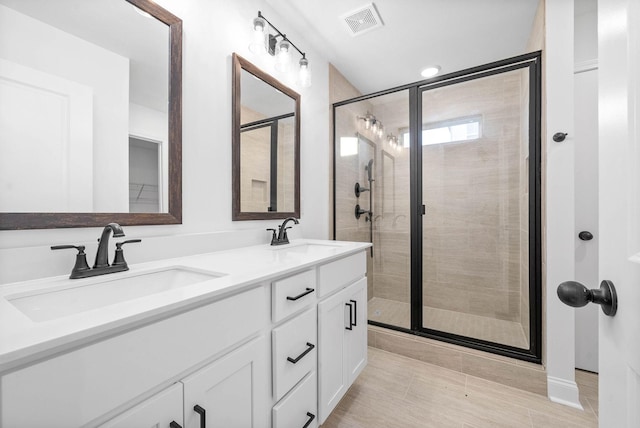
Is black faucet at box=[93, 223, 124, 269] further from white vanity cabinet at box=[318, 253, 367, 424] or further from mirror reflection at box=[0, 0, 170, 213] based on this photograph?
white vanity cabinet at box=[318, 253, 367, 424]

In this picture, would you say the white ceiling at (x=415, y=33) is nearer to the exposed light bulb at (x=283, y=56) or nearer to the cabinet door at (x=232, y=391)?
the exposed light bulb at (x=283, y=56)

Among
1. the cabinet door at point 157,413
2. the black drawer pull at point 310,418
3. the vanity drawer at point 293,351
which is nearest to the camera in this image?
the cabinet door at point 157,413

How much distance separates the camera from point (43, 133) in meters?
0.84

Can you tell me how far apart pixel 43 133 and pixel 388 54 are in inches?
89.5

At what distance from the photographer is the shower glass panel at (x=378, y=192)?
7.63ft

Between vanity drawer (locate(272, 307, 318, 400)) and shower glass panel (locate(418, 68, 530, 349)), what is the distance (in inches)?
51.6

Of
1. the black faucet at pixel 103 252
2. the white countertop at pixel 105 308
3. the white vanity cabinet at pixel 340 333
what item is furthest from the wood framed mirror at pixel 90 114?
the white vanity cabinet at pixel 340 333

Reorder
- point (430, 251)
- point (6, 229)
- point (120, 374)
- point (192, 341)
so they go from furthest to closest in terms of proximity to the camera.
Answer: point (430, 251), point (6, 229), point (192, 341), point (120, 374)

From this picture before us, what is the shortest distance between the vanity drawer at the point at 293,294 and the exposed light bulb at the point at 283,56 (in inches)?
52.0

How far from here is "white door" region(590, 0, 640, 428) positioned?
1.25 ft

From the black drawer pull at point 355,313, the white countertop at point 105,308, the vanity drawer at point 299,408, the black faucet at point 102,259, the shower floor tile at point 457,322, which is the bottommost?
the shower floor tile at point 457,322

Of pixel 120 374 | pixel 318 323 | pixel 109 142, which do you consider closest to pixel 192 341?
pixel 120 374

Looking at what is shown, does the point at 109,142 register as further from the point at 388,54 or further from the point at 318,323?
the point at 388,54

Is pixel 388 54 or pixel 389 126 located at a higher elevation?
pixel 388 54
